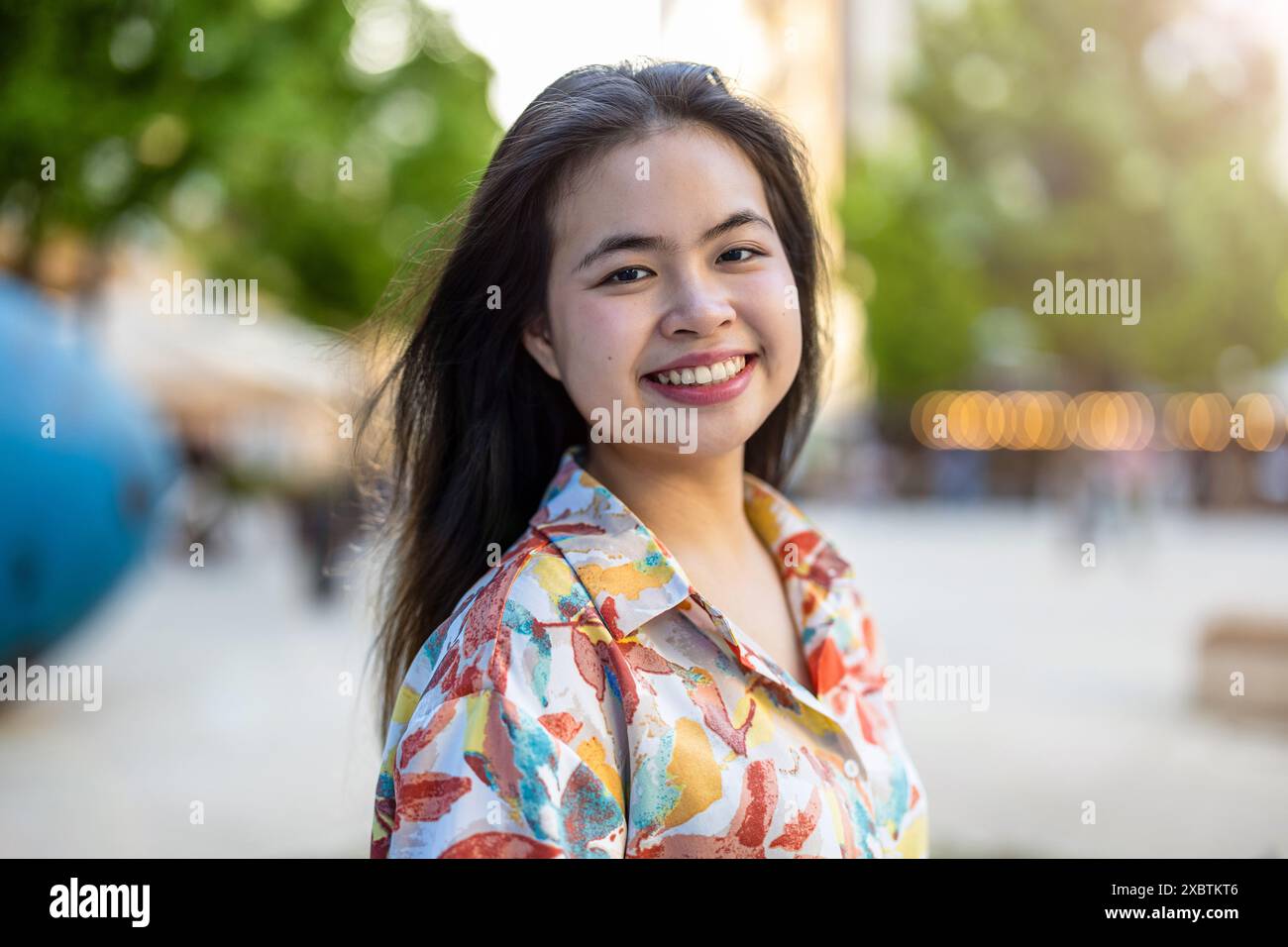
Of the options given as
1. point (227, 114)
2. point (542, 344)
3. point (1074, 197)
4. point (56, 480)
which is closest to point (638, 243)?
point (542, 344)

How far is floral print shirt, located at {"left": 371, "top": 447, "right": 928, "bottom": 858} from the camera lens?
5.12 feet

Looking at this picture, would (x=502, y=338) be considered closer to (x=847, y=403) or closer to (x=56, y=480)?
(x=56, y=480)

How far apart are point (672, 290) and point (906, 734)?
258 inches

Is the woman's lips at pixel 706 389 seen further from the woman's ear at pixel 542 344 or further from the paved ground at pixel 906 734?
the paved ground at pixel 906 734

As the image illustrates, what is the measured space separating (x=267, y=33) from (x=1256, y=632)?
36.1 ft

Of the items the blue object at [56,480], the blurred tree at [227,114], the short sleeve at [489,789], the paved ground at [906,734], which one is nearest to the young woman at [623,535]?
the short sleeve at [489,789]

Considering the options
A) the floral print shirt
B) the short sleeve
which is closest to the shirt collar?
the floral print shirt

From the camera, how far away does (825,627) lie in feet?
7.06

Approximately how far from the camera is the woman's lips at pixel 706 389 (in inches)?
73.6

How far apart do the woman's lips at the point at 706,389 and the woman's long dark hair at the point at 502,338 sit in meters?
0.25

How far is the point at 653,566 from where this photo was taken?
6.01 feet

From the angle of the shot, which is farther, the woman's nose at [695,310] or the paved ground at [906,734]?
the paved ground at [906,734]
